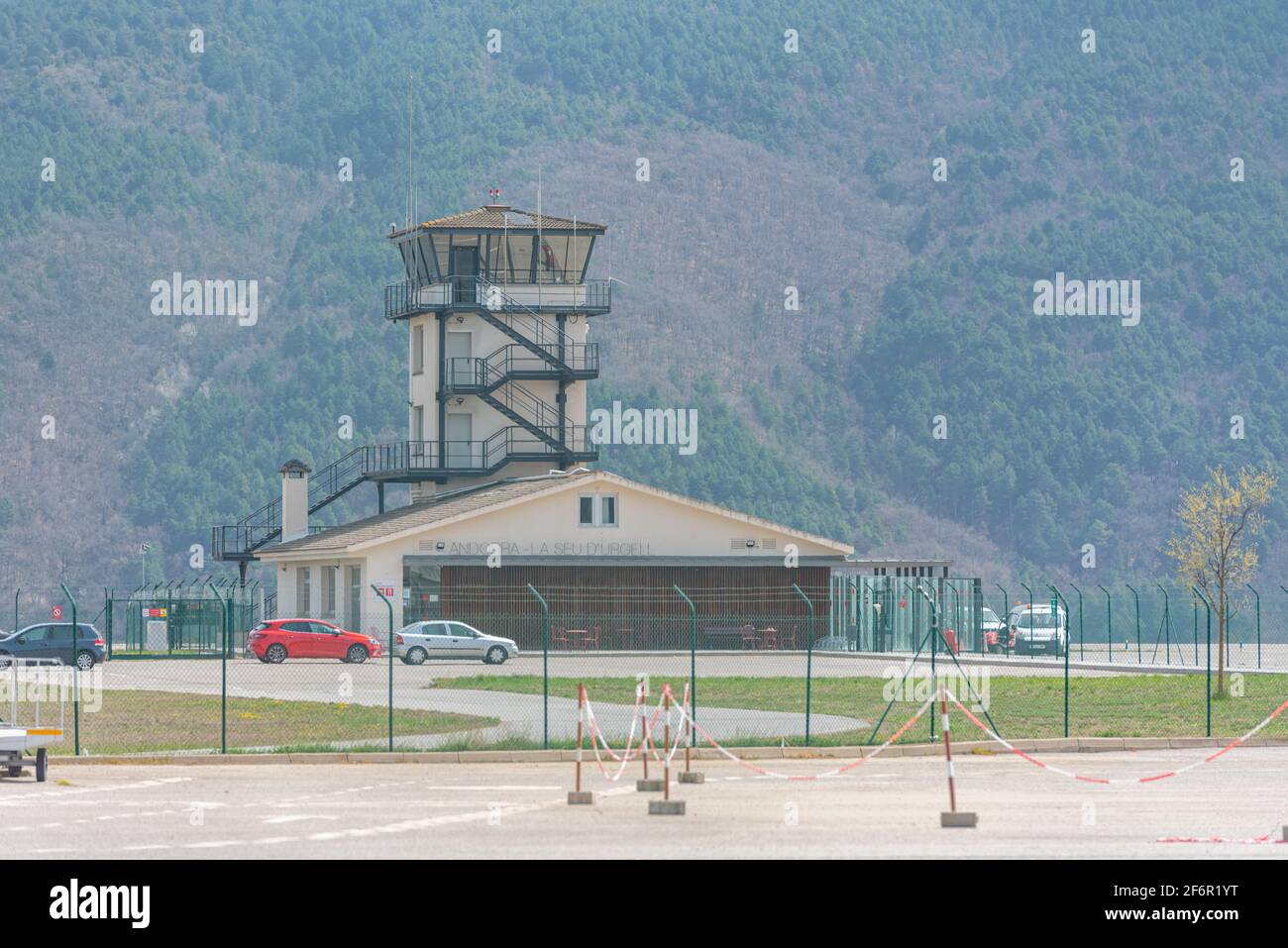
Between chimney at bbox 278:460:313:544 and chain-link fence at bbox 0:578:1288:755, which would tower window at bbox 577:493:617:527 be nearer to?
chain-link fence at bbox 0:578:1288:755

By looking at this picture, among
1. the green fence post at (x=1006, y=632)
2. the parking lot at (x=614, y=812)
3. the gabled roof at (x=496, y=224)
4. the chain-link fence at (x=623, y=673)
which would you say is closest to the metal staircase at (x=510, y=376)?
the gabled roof at (x=496, y=224)

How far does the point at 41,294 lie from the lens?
181m

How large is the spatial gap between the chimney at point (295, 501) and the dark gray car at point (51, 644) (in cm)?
1662

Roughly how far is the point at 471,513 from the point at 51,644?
12.4 meters

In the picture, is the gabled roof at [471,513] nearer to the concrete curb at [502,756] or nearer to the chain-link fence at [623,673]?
the chain-link fence at [623,673]

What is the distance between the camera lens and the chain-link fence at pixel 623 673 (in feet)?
99.7

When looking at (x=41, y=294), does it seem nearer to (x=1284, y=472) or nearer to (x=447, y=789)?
(x=1284, y=472)

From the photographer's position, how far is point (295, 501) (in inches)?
2864

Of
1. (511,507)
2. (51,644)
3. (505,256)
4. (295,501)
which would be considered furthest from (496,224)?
(51,644)

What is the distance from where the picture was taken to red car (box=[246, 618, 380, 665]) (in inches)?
2162

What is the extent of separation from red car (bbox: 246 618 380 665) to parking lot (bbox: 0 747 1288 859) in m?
28.6

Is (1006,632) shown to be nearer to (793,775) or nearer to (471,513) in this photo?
(471,513)

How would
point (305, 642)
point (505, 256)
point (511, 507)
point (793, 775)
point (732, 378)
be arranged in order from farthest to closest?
point (732, 378) < point (505, 256) < point (511, 507) < point (305, 642) < point (793, 775)
